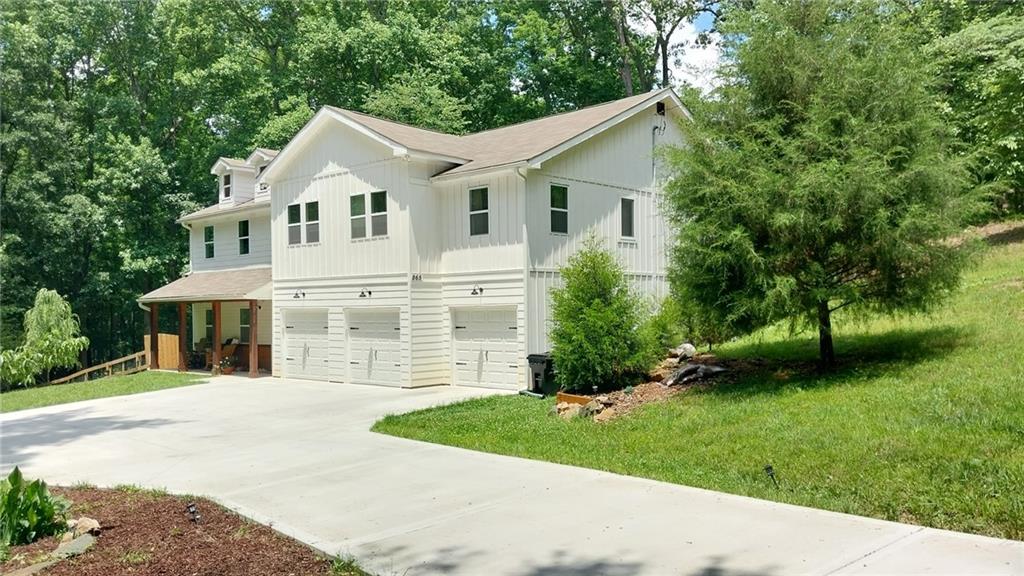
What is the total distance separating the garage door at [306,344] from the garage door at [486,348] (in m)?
4.46

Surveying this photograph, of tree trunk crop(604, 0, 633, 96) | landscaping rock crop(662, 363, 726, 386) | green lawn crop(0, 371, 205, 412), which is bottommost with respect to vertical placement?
green lawn crop(0, 371, 205, 412)

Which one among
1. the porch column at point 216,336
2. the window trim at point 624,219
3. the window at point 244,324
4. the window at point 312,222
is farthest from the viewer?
the window at point 244,324

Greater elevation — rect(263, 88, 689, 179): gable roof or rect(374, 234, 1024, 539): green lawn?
rect(263, 88, 689, 179): gable roof

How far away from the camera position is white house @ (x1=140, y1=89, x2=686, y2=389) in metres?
16.4

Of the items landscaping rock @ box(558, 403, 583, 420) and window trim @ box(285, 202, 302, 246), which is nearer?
landscaping rock @ box(558, 403, 583, 420)

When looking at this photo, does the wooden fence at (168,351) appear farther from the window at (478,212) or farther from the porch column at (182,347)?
the window at (478,212)

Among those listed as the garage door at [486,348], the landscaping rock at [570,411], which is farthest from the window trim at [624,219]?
the landscaping rock at [570,411]

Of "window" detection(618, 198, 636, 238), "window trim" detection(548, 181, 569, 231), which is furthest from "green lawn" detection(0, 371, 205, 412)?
"window" detection(618, 198, 636, 238)

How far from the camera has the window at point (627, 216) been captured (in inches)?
738

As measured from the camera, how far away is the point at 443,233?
1772 cm

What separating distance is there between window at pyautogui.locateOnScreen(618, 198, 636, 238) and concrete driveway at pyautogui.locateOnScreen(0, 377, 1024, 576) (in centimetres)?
945

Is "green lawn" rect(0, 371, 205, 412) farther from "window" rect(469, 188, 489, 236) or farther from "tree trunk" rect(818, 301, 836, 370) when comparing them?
"tree trunk" rect(818, 301, 836, 370)

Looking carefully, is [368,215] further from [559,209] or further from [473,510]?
[473,510]

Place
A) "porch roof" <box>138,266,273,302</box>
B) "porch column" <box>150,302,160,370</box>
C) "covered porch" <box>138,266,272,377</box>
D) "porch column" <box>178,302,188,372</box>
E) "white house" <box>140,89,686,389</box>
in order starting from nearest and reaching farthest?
"white house" <box>140,89,686,389</box>
"porch roof" <box>138,266,273,302</box>
"covered porch" <box>138,266,272,377</box>
"porch column" <box>178,302,188,372</box>
"porch column" <box>150,302,160,370</box>
